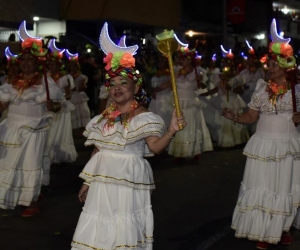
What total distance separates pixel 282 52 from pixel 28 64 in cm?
313

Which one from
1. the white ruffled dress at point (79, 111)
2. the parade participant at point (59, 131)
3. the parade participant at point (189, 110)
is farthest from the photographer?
the white ruffled dress at point (79, 111)

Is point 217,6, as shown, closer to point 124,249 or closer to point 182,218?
point 182,218

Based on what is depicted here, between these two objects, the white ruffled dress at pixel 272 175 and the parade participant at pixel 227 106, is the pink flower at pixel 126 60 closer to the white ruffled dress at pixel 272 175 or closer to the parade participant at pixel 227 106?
the white ruffled dress at pixel 272 175

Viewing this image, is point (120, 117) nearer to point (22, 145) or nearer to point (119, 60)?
point (119, 60)

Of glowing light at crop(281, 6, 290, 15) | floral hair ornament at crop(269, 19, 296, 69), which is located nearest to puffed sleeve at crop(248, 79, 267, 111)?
floral hair ornament at crop(269, 19, 296, 69)

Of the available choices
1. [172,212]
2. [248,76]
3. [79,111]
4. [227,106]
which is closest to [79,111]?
[79,111]

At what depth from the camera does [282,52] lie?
23.9 feet

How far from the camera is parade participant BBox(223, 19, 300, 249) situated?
24.0ft

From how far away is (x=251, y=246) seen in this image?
7.42m

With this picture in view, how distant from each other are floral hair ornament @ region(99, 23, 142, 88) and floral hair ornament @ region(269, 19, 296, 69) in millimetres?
2063

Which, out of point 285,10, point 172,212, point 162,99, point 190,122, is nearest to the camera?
point 172,212

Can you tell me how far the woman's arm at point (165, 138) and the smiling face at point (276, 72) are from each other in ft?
7.13

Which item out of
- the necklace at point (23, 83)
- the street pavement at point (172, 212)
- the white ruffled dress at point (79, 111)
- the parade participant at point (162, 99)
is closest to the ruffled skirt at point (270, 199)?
the street pavement at point (172, 212)

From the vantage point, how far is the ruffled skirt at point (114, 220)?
5637mm
